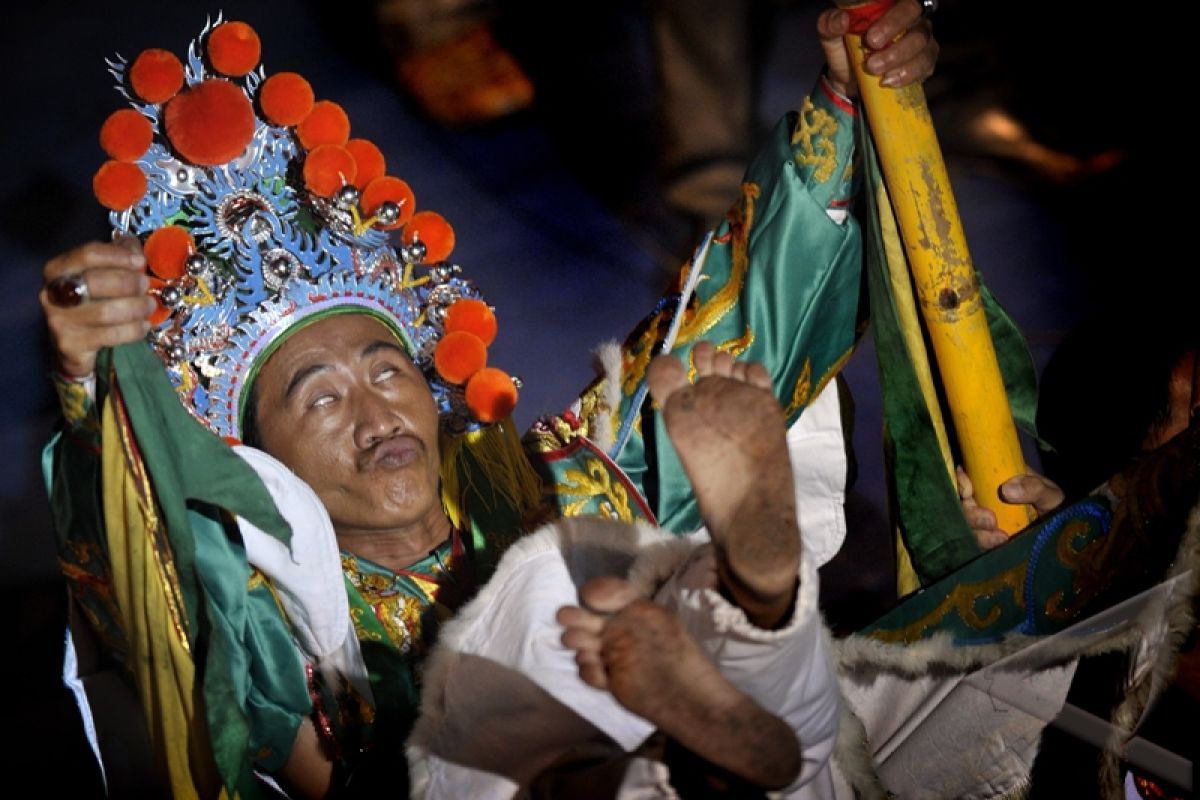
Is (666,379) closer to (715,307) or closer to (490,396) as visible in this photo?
(715,307)

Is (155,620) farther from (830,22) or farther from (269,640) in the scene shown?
(830,22)

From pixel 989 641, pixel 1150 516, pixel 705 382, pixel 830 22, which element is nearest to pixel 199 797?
pixel 705 382

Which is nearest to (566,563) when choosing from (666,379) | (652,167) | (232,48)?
(666,379)

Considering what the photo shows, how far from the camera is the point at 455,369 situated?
2.09 metres

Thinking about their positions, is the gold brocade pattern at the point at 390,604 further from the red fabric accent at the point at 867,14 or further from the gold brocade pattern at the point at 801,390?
the red fabric accent at the point at 867,14

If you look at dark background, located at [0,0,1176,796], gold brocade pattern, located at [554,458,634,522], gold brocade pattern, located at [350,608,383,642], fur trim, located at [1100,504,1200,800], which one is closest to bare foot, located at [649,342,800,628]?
fur trim, located at [1100,504,1200,800]

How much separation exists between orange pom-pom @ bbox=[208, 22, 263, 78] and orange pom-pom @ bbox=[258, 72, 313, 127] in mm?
52

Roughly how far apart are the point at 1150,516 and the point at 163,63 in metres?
1.52

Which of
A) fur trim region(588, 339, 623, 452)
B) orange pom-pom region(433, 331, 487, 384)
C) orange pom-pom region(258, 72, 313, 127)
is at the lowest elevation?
fur trim region(588, 339, 623, 452)

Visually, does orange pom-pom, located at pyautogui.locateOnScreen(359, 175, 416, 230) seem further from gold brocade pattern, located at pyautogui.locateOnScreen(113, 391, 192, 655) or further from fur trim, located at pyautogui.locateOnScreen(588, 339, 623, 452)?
gold brocade pattern, located at pyautogui.locateOnScreen(113, 391, 192, 655)

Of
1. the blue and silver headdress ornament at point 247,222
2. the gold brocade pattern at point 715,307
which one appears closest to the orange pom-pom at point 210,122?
the blue and silver headdress ornament at point 247,222

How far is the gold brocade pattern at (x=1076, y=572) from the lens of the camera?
Answer: 61.0 inches

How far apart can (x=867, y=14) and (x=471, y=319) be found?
83cm

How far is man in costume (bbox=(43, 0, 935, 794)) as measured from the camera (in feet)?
5.58
